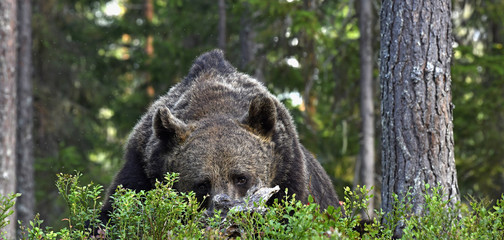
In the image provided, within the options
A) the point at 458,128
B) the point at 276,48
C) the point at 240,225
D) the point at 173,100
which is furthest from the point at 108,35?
the point at 240,225

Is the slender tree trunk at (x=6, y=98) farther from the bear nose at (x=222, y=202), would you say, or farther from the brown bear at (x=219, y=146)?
the bear nose at (x=222, y=202)

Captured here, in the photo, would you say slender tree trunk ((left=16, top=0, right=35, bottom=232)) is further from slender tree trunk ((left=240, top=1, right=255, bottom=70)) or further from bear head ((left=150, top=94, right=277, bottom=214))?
bear head ((left=150, top=94, right=277, bottom=214))

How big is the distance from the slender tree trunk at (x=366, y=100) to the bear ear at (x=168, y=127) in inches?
248

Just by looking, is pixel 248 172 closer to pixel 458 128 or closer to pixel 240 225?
pixel 240 225

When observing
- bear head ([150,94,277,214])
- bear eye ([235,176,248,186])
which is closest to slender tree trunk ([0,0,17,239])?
bear head ([150,94,277,214])

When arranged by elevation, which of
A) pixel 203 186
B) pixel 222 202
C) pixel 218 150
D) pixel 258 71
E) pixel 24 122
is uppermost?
pixel 24 122

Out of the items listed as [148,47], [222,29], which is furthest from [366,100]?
[148,47]

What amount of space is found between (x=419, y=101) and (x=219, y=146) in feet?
5.81

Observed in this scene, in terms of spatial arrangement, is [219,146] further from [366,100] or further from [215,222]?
[366,100]

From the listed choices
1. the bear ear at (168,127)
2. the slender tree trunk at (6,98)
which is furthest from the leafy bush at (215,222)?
the slender tree trunk at (6,98)

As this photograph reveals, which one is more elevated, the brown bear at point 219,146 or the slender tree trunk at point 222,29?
the slender tree trunk at point 222,29

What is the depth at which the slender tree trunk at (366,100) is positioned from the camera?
11.5m

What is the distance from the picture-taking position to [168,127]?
5.66m

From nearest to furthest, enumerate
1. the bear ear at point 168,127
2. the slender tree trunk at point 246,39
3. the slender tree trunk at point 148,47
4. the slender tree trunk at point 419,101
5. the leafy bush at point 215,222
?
the leafy bush at point 215,222 → the slender tree trunk at point 419,101 → the bear ear at point 168,127 → the slender tree trunk at point 246,39 → the slender tree trunk at point 148,47
